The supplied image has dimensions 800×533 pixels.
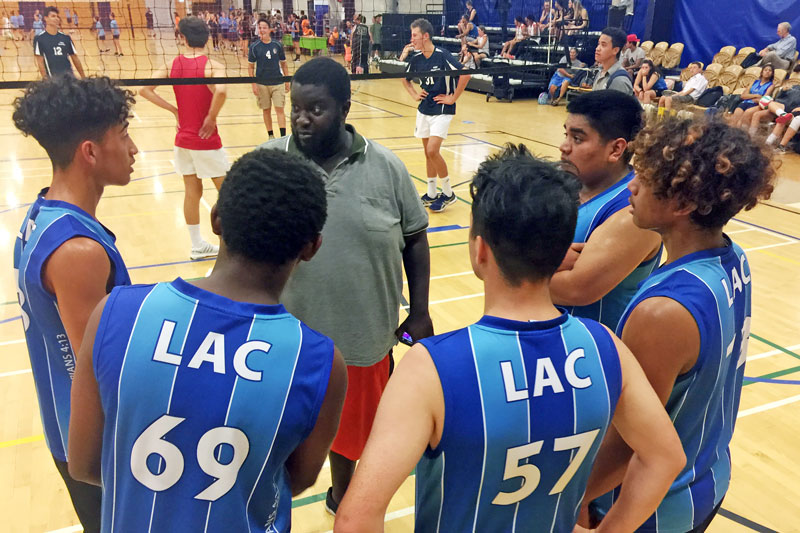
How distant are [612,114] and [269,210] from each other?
150 centimetres

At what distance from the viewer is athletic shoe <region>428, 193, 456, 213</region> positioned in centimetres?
724

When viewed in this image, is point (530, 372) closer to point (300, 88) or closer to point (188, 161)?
point (300, 88)

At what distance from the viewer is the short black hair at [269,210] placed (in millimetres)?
1355

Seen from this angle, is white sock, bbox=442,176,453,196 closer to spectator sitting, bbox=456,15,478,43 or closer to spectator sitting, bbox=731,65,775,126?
spectator sitting, bbox=731,65,775,126

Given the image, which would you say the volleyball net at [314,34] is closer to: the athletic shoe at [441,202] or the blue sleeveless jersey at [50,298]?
the athletic shoe at [441,202]

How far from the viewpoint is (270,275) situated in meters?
1.38

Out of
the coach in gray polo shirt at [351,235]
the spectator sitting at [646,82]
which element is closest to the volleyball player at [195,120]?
the coach in gray polo shirt at [351,235]

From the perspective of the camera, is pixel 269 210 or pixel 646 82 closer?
pixel 269 210

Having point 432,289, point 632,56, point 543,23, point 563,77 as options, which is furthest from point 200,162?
point 543,23

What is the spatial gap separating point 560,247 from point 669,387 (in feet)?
1.56

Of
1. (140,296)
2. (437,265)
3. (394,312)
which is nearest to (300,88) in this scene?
(394,312)

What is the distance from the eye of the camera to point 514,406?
47.8 inches

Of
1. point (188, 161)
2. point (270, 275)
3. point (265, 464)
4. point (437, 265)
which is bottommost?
point (437, 265)

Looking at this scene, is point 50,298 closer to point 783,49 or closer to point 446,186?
point 446,186
